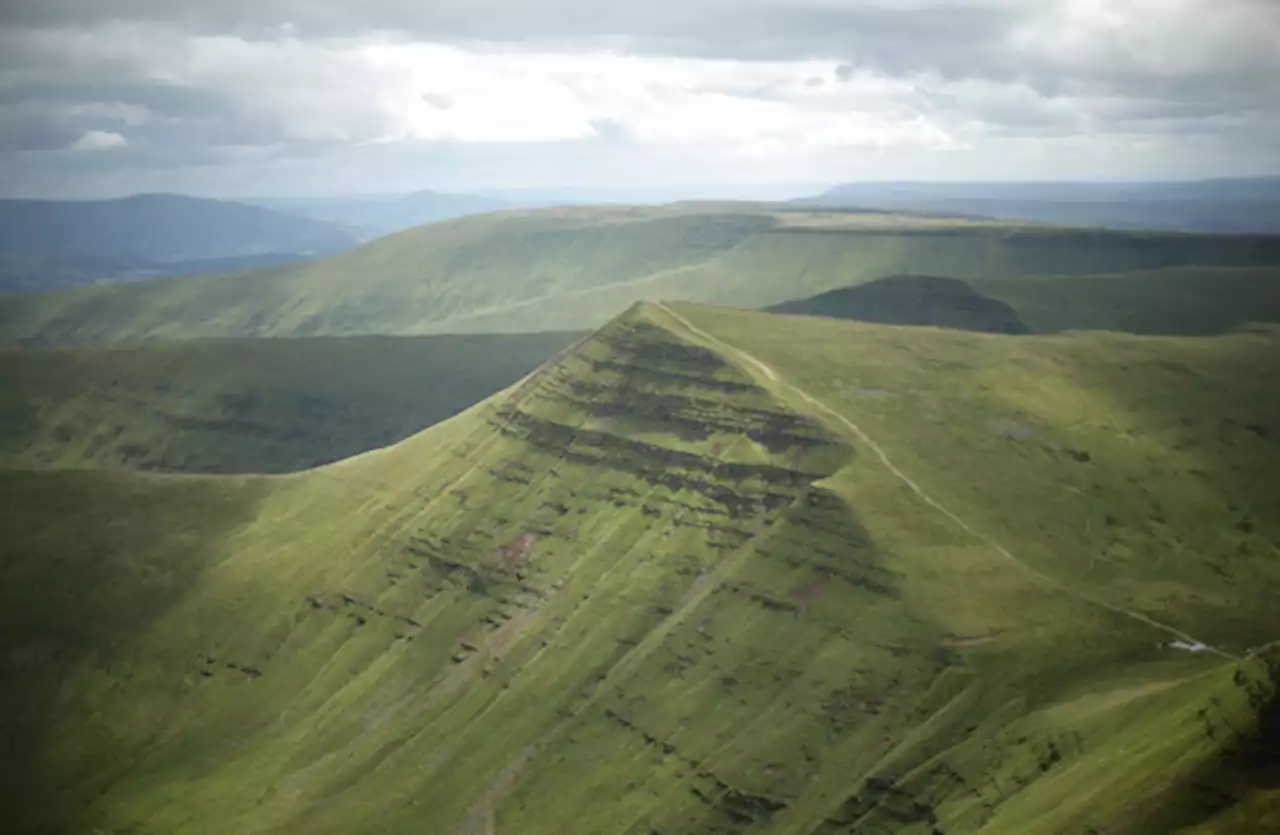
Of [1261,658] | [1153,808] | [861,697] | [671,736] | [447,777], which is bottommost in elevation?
[447,777]

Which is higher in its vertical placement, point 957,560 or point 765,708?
point 957,560

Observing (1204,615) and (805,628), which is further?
(805,628)

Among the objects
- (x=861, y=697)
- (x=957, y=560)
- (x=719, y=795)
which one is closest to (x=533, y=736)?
(x=719, y=795)

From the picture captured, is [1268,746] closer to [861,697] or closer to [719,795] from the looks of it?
[861,697]

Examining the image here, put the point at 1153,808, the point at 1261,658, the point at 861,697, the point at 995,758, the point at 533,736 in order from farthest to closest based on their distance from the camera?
the point at 533,736 < the point at 861,697 < the point at 995,758 < the point at 1261,658 < the point at 1153,808

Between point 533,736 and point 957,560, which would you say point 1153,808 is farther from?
Answer: point 533,736

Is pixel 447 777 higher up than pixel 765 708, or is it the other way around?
pixel 765 708

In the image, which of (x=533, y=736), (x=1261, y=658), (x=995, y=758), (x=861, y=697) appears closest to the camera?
(x=1261, y=658)

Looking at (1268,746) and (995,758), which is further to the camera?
(995,758)

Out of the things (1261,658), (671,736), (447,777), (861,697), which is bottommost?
(447,777)

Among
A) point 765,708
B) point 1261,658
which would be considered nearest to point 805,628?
point 765,708
